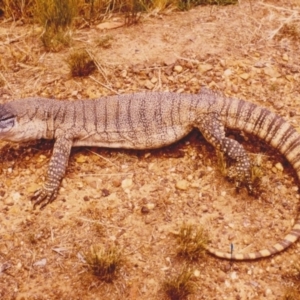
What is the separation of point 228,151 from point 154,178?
745 millimetres

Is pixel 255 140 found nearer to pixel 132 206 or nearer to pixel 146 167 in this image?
pixel 146 167

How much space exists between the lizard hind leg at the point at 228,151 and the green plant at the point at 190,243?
0.76 meters

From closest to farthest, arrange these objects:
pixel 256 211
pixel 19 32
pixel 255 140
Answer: pixel 256 211 → pixel 255 140 → pixel 19 32

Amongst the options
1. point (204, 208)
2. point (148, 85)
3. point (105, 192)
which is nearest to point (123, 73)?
point (148, 85)

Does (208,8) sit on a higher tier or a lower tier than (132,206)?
higher

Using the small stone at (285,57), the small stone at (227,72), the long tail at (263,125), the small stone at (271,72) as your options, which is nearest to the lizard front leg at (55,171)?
the long tail at (263,125)

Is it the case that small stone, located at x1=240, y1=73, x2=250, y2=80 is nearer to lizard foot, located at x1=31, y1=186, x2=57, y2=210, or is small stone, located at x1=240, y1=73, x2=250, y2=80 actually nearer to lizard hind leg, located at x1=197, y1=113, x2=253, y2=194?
lizard hind leg, located at x1=197, y1=113, x2=253, y2=194

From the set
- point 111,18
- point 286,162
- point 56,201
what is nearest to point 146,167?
point 56,201

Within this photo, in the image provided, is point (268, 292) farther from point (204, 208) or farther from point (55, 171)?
point (55, 171)

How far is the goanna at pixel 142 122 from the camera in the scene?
4.93m

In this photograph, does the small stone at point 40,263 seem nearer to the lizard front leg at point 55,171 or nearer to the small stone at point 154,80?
the lizard front leg at point 55,171

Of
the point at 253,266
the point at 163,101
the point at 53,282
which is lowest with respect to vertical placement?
the point at 53,282

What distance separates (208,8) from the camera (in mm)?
6980

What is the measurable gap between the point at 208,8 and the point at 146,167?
294 centimetres
